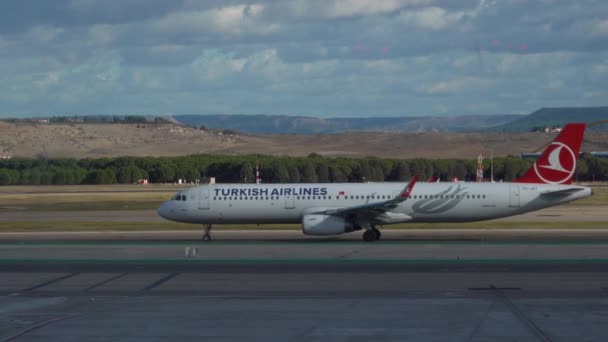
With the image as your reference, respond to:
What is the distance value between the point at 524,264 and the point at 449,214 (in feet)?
38.2

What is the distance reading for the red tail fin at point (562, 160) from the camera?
139 feet

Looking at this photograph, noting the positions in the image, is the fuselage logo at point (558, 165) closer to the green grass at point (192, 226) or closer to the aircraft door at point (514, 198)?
the aircraft door at point (514, 198)

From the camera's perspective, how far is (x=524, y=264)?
3000cm

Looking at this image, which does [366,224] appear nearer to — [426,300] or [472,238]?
[472,238]

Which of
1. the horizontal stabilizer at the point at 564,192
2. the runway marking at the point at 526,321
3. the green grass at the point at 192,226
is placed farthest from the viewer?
the green grass at the point at 192,226

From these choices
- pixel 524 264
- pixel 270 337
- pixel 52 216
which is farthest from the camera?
pixel 52 216

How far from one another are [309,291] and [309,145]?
516 feet

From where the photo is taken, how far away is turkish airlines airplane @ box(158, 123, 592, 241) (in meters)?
41.1

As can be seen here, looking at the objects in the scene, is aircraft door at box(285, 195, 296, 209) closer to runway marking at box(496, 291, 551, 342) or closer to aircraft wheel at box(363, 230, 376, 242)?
aircraft wheel at box(363, 230, 376, 242)

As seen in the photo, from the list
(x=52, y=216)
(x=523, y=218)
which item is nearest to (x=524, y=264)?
(x=523, y=218)

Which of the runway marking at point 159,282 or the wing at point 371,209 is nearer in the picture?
the runway marking at point 159,282

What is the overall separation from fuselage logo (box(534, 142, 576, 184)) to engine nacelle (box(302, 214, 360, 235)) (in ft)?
33.3

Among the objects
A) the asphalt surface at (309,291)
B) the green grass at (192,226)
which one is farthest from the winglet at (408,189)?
the green grass at (192,226)

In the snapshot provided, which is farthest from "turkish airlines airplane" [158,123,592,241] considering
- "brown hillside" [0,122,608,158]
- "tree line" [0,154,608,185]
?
"brown hillside" [0,122,608,158]
